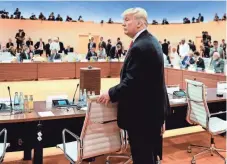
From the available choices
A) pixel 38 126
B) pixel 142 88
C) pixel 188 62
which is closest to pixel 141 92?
pixel 142 88

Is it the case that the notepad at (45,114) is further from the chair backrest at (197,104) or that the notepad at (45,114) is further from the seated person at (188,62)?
the seated person at (188,62)

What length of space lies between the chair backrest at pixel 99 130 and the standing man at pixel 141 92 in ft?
0.47

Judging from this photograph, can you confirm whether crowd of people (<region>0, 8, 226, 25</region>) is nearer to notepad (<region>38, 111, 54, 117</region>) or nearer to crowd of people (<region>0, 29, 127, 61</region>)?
A: crowd of people (<region>0, 29, 127, 61</region>)

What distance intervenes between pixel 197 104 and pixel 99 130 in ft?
4.95

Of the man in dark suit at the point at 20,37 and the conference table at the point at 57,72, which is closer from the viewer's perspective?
the conference table at the point at 57,72

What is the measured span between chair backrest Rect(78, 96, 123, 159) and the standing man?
14 cm

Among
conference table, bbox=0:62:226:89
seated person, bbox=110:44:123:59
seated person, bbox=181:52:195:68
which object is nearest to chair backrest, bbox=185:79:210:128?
conference table, bbox=0:62:226:89

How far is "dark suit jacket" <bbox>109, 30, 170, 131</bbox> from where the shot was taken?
2.17 meters

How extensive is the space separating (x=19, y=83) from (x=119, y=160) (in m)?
6.38

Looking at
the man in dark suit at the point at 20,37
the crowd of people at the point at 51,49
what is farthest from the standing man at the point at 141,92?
the man in dark suit at the point at 20,37

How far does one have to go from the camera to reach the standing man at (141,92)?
2180mm

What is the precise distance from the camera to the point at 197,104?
142 inches

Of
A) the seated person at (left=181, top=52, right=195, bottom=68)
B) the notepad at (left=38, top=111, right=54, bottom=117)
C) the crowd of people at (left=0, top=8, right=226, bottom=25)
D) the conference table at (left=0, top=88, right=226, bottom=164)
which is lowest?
Answer: the conference table at (left=0, top=88, right=226, bottom=164)

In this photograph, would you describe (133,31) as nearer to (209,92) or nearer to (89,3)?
(209,92)
